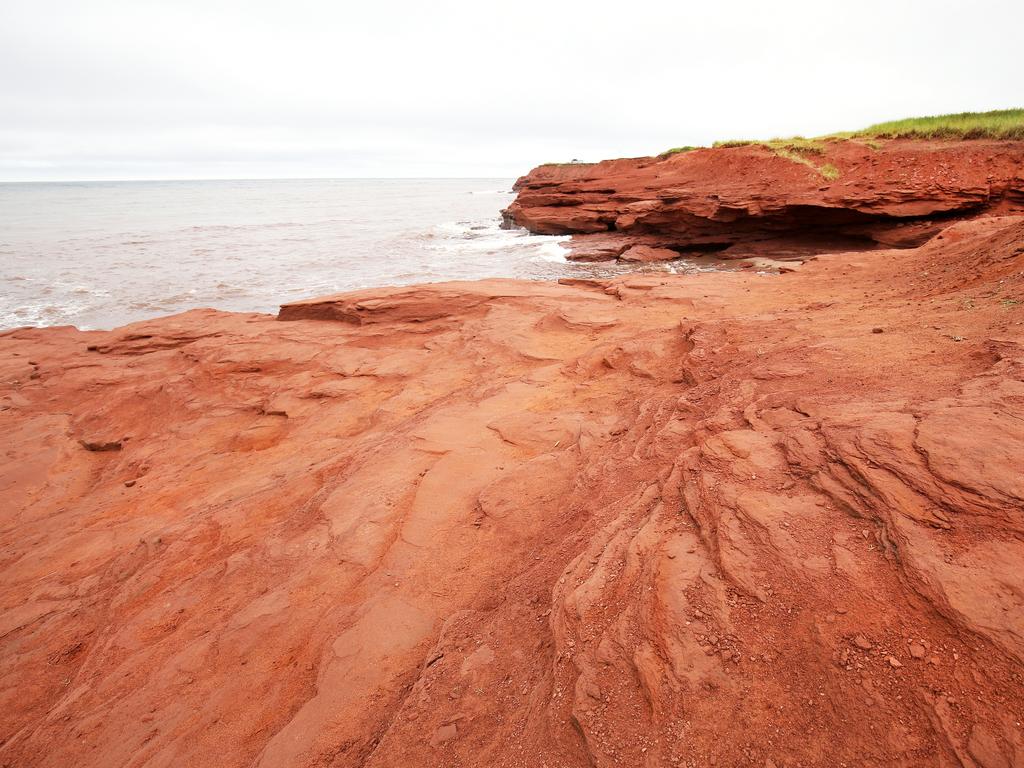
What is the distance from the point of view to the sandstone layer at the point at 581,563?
1596mm

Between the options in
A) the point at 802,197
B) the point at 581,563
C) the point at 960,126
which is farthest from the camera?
the point at 960,126

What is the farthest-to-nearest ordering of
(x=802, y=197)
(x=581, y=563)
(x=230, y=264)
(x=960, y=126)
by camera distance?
(x=230, y=264) < (x=960, y=126) < (x=802, y=197) < (x=581, y=563)

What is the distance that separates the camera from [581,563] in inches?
93.4

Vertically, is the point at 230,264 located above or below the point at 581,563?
below

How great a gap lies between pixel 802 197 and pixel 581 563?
15577 mm

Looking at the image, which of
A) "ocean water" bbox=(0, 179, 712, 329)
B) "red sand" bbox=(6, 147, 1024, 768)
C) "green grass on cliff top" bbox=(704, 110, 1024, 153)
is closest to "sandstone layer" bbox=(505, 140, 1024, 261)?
"green grass on cliff top" bbox=(704, 110, 1024, 153)

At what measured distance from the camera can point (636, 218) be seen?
18328mm

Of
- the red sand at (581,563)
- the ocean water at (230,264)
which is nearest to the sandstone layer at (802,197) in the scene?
the ocean water at (230,264)

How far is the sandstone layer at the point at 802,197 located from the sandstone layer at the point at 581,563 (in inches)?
380

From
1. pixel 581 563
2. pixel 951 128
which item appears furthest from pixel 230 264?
pixel 951 128

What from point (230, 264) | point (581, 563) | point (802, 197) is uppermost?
point (802, 197)

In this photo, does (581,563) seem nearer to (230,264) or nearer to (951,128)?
(951,128)

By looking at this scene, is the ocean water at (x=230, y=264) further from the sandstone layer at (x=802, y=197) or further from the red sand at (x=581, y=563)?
the red sand at (x=581, y=563)

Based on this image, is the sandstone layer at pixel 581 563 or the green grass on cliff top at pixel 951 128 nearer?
the sandstone layer at pixel 581 563
